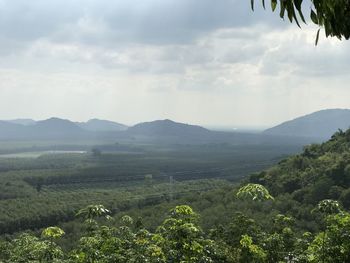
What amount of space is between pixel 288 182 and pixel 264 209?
10917 millimetres

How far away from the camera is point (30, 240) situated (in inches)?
409

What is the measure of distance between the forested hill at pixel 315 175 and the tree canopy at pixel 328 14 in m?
44.6

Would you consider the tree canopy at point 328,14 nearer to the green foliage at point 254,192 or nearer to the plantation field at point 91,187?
the green foliage at point 254,192

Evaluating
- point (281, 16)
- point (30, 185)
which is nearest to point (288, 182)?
point (281, 16)

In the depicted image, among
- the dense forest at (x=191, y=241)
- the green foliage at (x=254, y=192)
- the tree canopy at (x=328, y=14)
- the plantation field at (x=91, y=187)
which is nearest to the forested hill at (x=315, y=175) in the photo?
the plantation field at (x=91, y=187)

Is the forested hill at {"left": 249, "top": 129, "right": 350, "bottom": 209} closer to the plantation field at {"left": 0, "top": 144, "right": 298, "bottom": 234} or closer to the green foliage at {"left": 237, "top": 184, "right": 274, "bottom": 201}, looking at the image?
the plantation field at {"left": 0, "top": 144, "right": 298, "bottom": 234}

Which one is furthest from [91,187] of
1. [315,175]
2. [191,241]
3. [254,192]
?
[254,192]

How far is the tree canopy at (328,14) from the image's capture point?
4.08 meters

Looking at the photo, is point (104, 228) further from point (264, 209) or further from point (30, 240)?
point (264, 209)

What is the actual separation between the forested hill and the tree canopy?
4465cm

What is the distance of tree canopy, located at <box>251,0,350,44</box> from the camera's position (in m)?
4.08

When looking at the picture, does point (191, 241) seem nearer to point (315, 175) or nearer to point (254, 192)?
point (254, 192)

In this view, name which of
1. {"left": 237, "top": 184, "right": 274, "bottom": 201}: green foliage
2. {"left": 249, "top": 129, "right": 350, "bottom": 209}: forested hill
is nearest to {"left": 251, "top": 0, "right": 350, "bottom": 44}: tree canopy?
{"left": 237, "top": 184, "right": 274, "bottom": 201}: green foliage

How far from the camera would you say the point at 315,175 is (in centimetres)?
5791
